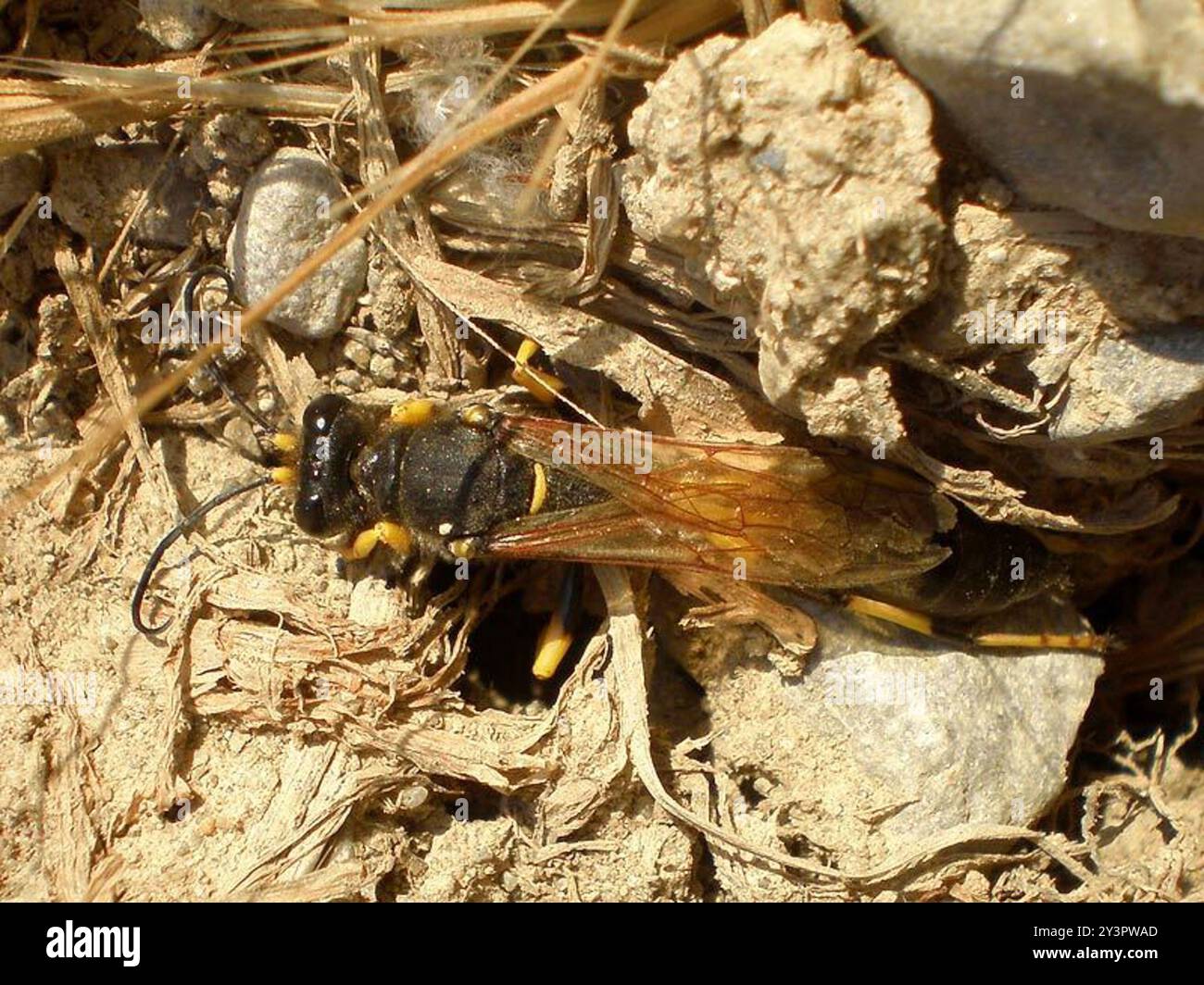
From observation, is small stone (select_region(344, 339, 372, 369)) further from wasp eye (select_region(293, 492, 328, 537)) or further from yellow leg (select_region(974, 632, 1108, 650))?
yellow leg (select_region(974, 632, 1108, 650))

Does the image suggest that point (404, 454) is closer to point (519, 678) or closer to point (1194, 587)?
point (519, 678)

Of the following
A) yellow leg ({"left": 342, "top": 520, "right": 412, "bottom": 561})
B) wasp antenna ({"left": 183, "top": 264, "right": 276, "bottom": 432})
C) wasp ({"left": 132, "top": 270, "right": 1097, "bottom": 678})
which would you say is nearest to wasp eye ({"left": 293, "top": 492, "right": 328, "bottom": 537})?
wasp ({"left": 132, "top": 270, "right": 1097, "bottom": 678})

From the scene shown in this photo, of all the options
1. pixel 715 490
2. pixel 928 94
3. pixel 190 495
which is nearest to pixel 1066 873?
pixel 715 490

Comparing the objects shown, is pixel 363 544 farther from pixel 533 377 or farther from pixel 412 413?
pixel 533 377

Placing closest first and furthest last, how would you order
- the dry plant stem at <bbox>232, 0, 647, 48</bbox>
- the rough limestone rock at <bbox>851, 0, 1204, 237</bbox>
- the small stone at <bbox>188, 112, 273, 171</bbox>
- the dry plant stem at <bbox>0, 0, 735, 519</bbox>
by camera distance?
the dry plant stem at <bbox>0, 0, 735, 519</bbox>, the rough limestone rock at <bbox>851, 0, 1204, 237</bbox>, the dry plant stem at <bbox>232, 0, 647, 48</bbox>, the small stone at <bbox>188, 112, 273, 171</bbox>

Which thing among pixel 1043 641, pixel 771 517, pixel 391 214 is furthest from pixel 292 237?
pixel 1043 641

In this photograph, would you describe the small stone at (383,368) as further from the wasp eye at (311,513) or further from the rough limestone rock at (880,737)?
the rough limestone rock at (880,737)

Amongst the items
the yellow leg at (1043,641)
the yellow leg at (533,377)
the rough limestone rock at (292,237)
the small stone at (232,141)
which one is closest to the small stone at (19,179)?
the small stone at (232,141)
